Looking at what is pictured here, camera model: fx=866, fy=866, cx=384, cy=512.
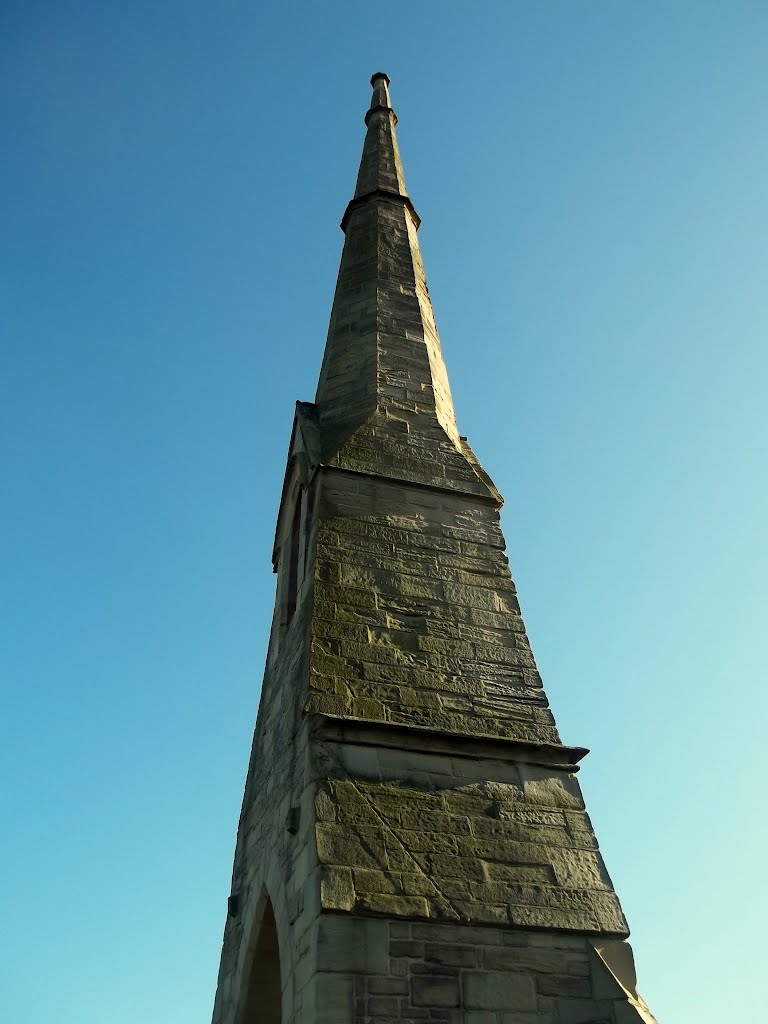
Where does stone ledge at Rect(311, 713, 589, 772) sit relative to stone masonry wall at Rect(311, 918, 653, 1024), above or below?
above

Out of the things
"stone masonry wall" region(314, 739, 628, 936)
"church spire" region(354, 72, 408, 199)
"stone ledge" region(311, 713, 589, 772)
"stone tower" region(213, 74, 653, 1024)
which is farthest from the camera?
"church spire" region(354, 72, 408, 199)

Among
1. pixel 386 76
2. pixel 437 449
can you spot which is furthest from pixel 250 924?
pixel 386 76

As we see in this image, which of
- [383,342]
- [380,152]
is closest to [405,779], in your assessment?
[383,342]

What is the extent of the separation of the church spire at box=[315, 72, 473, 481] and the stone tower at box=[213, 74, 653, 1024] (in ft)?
0.16

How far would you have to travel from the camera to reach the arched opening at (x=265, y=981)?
230 inches

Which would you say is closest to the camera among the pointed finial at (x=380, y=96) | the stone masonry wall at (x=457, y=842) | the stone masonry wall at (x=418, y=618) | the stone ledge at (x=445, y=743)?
the stone masonry wall at (x=457, y=842)

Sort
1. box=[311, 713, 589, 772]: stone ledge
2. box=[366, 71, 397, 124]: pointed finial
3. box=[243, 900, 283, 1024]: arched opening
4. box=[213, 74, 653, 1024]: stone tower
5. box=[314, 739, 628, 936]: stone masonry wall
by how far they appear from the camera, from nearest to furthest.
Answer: box=[213, 74, 653, 1024]: stone tower, box=[314, 739, 628, 936]: stone masonry wall, box=[311, 713, 589, 772]: stone ledge, box=[243, 900, 283, 1024]: arched opening, box=[366, 71, 397, 124]: pointed finial

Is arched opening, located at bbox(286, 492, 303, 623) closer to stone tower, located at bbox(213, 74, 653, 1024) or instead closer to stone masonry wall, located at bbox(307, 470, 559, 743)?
stone tower, located at bbox(213, 74, 653, 1024)

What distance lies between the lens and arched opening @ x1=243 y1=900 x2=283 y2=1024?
5.85 metres

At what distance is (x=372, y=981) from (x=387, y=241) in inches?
342

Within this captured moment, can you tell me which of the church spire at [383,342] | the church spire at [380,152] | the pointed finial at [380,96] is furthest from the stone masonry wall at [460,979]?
the pointed finial at [380,96]

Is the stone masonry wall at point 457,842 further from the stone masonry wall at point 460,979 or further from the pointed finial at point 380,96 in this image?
Result: the pointed finial at point 380,96

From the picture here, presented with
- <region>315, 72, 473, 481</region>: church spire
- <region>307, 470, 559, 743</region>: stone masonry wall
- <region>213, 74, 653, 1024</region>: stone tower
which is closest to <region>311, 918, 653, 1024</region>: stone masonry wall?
<region>213, 74, 653, 1024</region>: stone tower

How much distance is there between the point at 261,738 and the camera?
24.6ft
